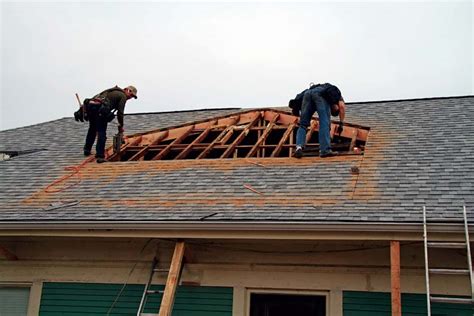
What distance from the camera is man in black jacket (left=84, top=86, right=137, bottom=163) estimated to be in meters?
10.1

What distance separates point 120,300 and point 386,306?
10.4ft

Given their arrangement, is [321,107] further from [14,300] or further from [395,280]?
[14,300]

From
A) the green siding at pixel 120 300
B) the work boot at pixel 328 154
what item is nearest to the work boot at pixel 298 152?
the work boot at pixel 328 154

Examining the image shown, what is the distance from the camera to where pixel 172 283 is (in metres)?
6.49

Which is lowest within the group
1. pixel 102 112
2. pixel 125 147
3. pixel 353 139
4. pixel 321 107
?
pixel 353 139

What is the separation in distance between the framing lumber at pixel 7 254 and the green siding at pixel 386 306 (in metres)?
4.31

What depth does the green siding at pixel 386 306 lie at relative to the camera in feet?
21.1

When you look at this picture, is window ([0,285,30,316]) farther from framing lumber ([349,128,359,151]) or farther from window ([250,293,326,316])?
framing lumber ([349,128,359,151])

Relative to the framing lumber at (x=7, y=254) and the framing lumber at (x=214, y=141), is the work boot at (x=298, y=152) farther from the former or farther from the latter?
the framing lumber at (x=7, y=254)

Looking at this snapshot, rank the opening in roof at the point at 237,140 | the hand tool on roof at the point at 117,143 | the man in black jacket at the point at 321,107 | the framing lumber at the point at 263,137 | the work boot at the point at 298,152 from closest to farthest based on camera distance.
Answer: the work boot at the point at 298,152
the man in black jacket at the point at 321,107
the framing lumber at the point at 263,137
the opening in roof at the point at 237,140
the hand tool on roof at the point at 117,143

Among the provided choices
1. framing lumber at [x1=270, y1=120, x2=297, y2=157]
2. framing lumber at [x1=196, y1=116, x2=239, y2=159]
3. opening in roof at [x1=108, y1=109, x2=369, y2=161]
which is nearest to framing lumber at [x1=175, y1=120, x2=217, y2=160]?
opening in roof at [x1=108, y1=109, x2=369, y2=161]

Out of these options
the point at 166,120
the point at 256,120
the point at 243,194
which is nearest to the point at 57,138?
the point at 166,120

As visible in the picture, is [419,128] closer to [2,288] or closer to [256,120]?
[256,120]

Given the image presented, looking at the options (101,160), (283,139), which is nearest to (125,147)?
(101,160)
